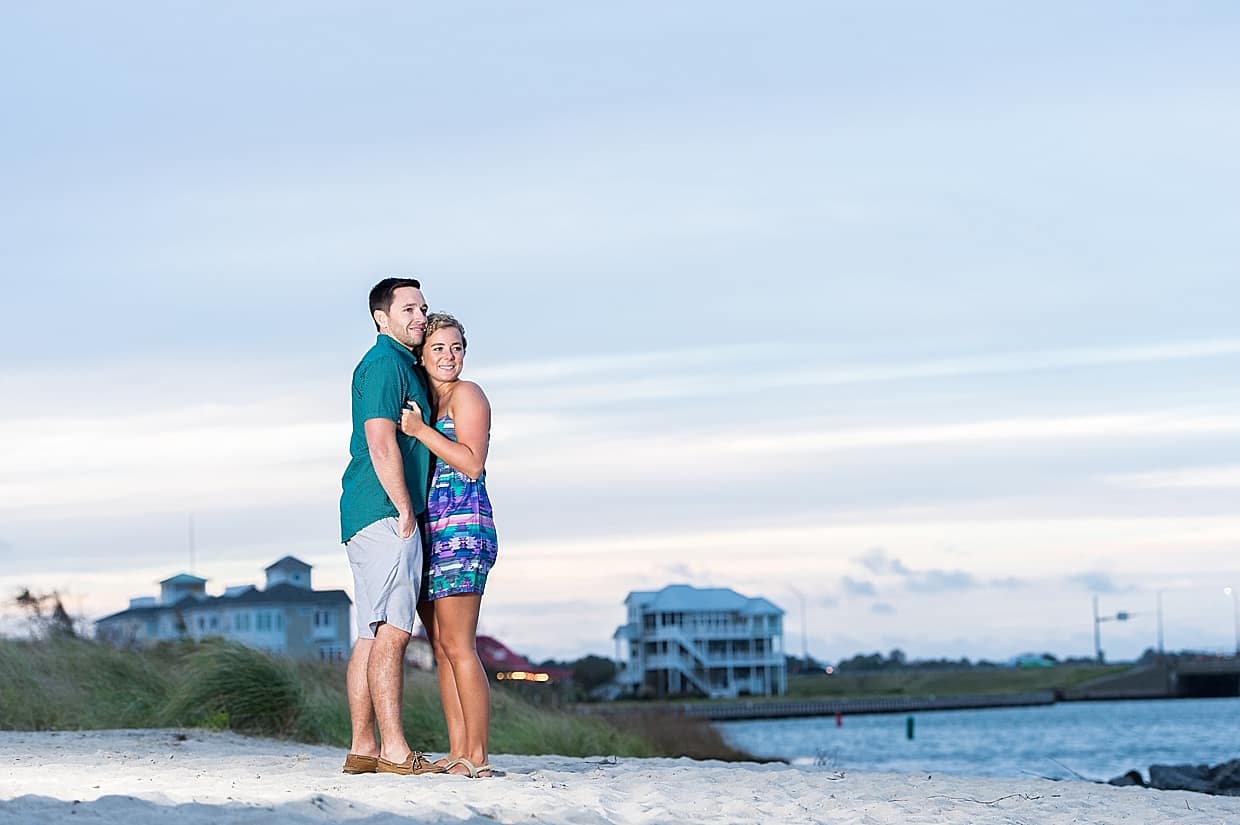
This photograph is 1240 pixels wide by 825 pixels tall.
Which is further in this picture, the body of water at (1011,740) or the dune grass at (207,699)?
the body of water at (1011,740)

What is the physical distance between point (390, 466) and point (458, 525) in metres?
0.47

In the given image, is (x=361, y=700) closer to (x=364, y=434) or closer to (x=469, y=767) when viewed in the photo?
(x=469, y=767)

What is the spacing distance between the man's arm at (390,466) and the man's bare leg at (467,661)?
453 millimetres

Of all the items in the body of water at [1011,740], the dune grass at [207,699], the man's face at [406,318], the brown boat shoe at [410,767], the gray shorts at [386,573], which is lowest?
the body of water at [1011,740]

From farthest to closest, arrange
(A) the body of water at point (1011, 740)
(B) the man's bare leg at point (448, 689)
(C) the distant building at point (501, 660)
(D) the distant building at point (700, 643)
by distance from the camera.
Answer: (D) the distant building at point (700, 643)
(C) the distant building at point (501, 660)
(A) the body of water at point (1011, 740)
(B) the man's bare leg at point (448, 689)

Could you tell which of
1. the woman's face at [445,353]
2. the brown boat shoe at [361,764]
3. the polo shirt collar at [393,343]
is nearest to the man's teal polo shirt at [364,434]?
the polo shirt collar at [393,343]

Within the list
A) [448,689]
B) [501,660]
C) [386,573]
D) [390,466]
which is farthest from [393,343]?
[501,660]

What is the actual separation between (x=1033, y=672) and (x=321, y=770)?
111761 millimetres

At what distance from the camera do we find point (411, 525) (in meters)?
7.66

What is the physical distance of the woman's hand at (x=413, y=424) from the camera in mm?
7699

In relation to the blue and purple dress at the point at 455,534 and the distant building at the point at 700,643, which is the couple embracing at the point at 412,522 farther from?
the distant building at the point at 700,643

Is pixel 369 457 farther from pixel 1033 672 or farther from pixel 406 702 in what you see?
pixel 1033 672

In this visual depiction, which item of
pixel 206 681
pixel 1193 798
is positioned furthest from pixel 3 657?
pixel 1193 798

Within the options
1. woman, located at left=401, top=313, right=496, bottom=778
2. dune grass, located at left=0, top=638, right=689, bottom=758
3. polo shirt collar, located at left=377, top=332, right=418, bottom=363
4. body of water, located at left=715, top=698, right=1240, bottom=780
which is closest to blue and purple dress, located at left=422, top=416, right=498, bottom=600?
woman, located at left=401, top=313, right=496, bottom=778
